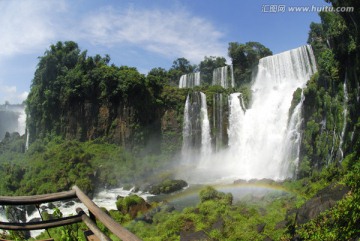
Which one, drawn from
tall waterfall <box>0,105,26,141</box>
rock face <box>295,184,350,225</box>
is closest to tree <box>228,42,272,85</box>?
rock face <box>295,184,350,225</box>

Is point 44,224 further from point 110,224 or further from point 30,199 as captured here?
point 110,224

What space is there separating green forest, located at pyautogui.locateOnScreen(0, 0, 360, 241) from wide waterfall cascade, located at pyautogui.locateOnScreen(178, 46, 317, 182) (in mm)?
1036

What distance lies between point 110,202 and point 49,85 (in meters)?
19.0

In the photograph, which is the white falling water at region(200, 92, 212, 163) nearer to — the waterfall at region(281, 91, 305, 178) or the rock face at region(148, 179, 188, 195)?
the rock face at region(148, 179, 188, 195)

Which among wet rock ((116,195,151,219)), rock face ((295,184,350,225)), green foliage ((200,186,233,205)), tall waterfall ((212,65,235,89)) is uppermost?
tall waterfall ((212,65,235,89))

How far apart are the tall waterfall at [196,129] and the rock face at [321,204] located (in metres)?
19.7

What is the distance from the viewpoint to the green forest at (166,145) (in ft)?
40.4

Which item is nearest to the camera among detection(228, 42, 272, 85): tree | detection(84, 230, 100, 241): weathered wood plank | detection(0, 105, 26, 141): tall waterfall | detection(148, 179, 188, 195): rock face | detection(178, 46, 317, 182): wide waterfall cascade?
detection(84, 230, 100, 241): weathered wood plank

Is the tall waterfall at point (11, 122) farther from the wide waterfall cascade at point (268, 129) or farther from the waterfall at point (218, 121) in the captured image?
the wide waterfall cascade at point (268, 129)

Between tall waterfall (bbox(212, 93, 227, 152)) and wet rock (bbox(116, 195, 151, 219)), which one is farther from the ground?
tall waterfall (bbox(212, 93, 227, 152))

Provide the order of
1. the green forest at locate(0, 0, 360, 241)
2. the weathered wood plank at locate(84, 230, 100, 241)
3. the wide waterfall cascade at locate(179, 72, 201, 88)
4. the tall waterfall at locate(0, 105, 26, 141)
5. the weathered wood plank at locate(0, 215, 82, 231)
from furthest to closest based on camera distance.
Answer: the tall waterfall at locate(0, 105, 26, 141) < the wide waterfall cascade at locate(179, 72, 201, 88) < the green forest at locate(0, 0, 360, 241) < the weathered wood plank at locate(0, 215, 82, 231) < the weathered wood plank at locate(84, 230, 100, 241)

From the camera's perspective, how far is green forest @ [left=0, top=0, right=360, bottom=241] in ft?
40.4

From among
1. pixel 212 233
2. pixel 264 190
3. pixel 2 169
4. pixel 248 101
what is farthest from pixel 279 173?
pixel 2 169

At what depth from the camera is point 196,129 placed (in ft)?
105
